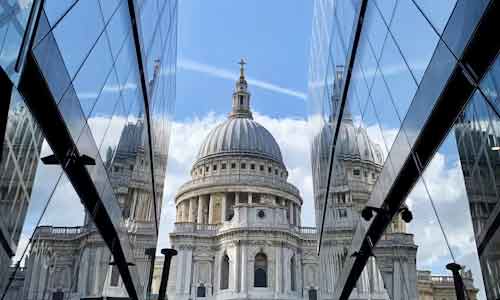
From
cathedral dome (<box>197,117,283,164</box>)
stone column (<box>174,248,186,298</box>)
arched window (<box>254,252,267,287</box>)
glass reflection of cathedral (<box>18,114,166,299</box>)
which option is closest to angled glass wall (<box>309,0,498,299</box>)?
glass reflection of cathedral (<box>18,114,166,299</box>)

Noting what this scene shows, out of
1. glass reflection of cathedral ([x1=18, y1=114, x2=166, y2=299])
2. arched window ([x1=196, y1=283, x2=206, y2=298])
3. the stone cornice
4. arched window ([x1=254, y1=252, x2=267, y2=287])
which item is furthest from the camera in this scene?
the stone cornice

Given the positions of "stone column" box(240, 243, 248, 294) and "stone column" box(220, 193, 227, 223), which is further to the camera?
"stone column" box(220, 193, 227, 223)

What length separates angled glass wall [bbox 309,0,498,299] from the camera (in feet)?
18.6

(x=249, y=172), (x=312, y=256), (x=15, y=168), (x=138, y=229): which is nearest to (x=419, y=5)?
(x=15, y=168)

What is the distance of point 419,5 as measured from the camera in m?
6.89

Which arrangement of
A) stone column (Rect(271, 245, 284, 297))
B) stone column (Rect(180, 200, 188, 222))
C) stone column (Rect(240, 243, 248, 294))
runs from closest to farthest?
stone column (Rect(240, 243, 248, 294))
stone column (Rect(271, 245, 284, 297))
stone column (Rect(180, 200, 188, 222))

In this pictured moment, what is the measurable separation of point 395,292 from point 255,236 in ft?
150

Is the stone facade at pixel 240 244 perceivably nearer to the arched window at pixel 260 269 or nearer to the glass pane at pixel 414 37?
the arched window at pixel 260 269

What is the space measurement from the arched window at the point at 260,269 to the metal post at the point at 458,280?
51959 mm

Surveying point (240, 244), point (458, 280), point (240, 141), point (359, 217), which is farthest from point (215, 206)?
point (458, 280)

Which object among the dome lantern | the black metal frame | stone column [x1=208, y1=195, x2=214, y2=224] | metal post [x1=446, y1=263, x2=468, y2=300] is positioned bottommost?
metal post [x1=446, y1=263, x2=468, y2=300]

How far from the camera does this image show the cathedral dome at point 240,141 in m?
84.9

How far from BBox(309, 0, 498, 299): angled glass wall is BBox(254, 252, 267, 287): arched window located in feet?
139

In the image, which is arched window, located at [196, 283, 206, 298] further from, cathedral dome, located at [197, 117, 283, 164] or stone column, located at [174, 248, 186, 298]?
cathedral dome, located at [197, 117, 283, 164]
